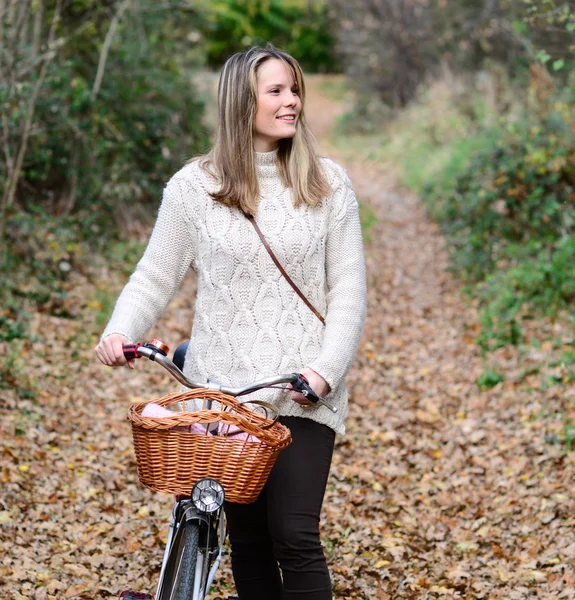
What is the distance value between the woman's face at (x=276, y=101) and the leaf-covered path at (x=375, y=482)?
2561 mm

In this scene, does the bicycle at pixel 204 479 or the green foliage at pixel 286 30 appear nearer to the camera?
the bicycle at pixel 204 479

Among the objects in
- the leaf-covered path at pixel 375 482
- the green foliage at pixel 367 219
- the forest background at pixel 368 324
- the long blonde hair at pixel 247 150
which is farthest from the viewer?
the green foliage at pixel 367 219

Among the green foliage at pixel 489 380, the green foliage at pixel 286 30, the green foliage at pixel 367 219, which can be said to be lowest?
the green foliage at pixel 489 380

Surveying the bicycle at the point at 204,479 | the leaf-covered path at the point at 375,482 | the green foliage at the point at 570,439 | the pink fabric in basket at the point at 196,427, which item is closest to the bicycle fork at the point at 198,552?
the bicycle at the point at 204,479

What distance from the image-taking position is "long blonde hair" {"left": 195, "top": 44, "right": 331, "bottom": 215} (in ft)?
10.5

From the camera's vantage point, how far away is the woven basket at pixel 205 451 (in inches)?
106

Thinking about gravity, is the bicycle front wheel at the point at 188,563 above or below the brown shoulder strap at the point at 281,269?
below

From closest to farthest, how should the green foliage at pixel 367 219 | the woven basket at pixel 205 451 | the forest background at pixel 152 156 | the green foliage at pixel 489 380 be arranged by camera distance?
the woven basket at pixel 205 451 → the green foliage at pixel 489 380 → the forest background at pixel 152 156 → the green foliage at pixel 367 219

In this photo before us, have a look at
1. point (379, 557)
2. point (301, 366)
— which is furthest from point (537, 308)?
point (301, 366)

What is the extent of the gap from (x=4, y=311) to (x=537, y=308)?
498 centimetres

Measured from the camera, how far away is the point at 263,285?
317 cm

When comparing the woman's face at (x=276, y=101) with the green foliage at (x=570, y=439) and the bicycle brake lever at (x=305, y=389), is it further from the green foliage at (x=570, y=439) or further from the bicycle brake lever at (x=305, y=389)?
the green foliage at (x=570, y=439)

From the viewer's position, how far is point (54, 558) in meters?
4.86

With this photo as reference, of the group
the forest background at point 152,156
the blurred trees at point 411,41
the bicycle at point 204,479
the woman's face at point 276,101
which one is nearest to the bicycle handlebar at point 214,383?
the bicycle at point 204,479
